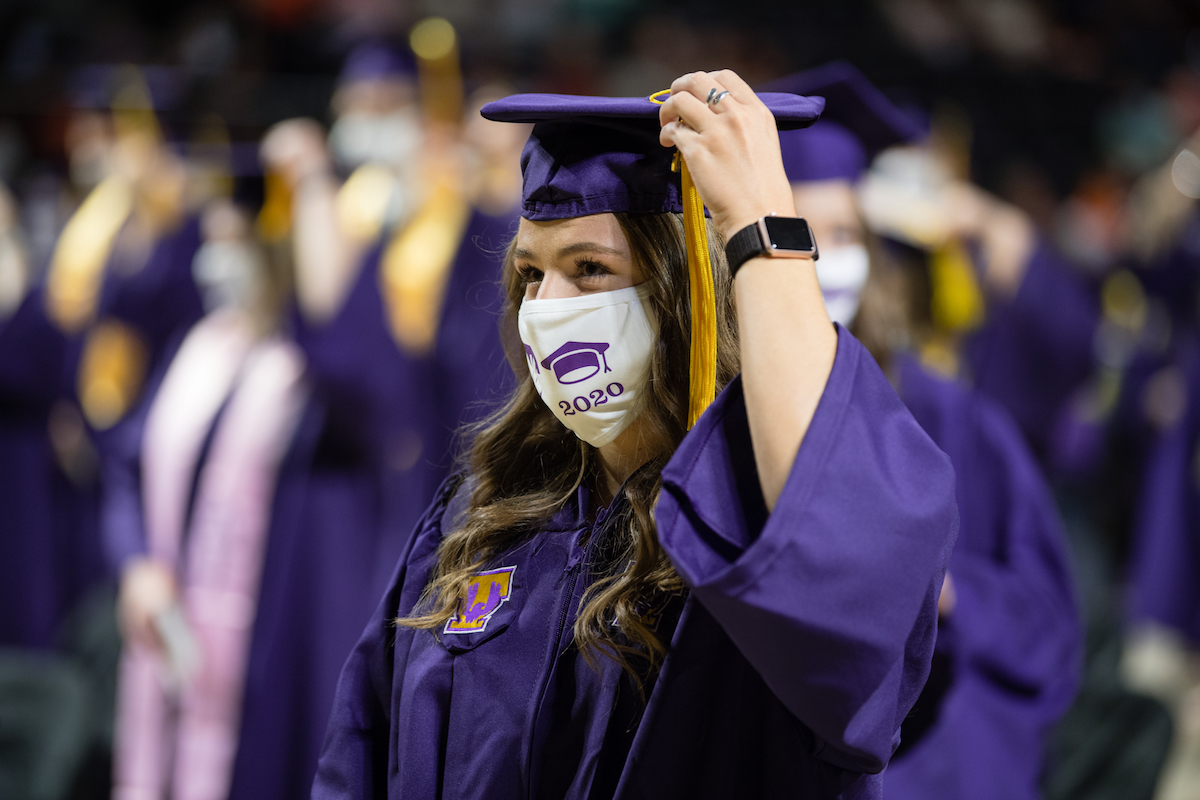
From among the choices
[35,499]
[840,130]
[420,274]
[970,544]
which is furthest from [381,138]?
[970,544]

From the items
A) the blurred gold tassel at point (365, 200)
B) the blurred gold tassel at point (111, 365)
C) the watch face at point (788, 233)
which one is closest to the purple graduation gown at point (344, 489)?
the blurred gold tassel at point (365, 200)

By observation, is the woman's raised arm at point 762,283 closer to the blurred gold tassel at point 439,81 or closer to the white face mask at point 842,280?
the white face mask at point 842,280

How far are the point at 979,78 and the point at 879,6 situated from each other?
1.02 meters

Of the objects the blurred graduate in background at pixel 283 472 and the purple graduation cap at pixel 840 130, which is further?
the blurred graduate in background at pixel 283 472

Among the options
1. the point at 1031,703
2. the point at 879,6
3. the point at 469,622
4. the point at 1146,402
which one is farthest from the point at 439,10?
the point at 469,622

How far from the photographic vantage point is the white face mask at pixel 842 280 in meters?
2.47

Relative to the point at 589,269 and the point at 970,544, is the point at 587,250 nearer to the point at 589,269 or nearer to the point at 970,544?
the point at 589,269

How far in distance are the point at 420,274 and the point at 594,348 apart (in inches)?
126

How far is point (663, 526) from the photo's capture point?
1.17 meters

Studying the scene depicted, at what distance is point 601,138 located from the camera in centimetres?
146

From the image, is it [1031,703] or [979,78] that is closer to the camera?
[1031,703]

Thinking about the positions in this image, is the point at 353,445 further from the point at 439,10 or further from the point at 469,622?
the point at 439,10

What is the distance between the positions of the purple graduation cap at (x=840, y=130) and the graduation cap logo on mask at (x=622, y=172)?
3.90 feet

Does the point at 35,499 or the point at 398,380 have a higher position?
the point at 398,380
